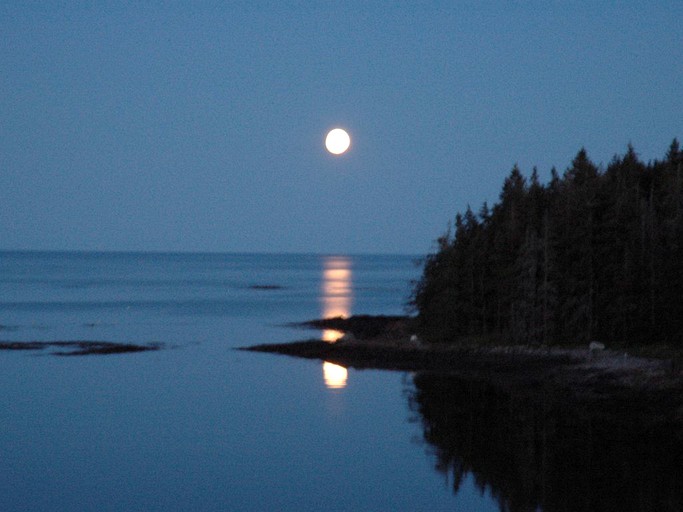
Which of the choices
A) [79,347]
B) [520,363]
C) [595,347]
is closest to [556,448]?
[520,363]

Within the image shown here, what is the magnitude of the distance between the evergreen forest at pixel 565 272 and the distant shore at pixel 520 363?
219 cm

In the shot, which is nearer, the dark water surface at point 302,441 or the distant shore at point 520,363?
the dark water surface at point 302,441

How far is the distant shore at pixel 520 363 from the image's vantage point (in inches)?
1266

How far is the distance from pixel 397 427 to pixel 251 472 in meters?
7.38

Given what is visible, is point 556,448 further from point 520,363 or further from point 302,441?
point 520,363

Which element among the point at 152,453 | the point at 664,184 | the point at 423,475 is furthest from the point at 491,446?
the point at 664,184

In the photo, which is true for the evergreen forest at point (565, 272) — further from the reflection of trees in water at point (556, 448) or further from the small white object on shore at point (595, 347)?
the reflection of trees in water at point (556, 448)

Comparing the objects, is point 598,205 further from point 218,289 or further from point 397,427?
point 218,289

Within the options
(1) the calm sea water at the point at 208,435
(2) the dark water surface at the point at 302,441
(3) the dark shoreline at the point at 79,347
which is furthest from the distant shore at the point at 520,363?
(3) the dark shoreline at the point at 79,347

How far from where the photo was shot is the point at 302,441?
2862 cm

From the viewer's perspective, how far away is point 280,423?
104 feet

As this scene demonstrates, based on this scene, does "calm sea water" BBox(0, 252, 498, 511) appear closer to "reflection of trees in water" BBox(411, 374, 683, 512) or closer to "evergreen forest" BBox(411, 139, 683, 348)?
"reflection of trees in water" BBox(411, 374, 683, 512)

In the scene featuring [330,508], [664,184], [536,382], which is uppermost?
[664,184]

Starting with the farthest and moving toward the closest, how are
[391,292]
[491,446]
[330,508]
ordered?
[391,292], [491,446], [330,508]
